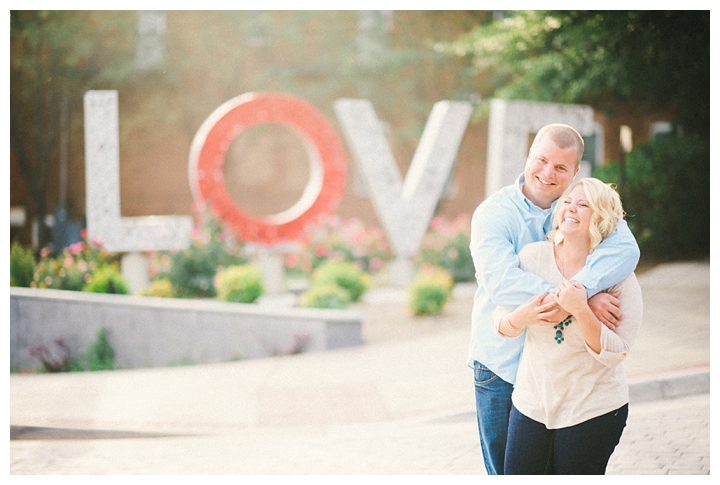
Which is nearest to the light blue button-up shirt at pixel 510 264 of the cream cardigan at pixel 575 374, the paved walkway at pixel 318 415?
the cream cardigan at pixel 575 374

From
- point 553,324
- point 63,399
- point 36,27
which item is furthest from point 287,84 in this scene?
point 553,324

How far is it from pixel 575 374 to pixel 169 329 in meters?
6.35

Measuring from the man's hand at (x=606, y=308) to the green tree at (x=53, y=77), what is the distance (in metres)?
12.8

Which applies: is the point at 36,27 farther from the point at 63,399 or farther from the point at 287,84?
the point at 63,399

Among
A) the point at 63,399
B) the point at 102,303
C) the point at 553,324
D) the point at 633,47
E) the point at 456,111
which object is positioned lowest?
the point at 63,399

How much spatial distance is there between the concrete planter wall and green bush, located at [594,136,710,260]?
6649 millimetres

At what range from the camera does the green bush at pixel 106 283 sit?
30.6ft

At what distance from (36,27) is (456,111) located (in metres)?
7.62

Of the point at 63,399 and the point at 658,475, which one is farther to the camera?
the point at 63,399

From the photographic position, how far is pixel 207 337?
8438 mm

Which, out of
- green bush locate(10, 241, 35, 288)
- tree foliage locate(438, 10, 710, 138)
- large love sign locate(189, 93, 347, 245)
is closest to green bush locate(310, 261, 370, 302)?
large love sign locate(189, 93, 347, 245)
